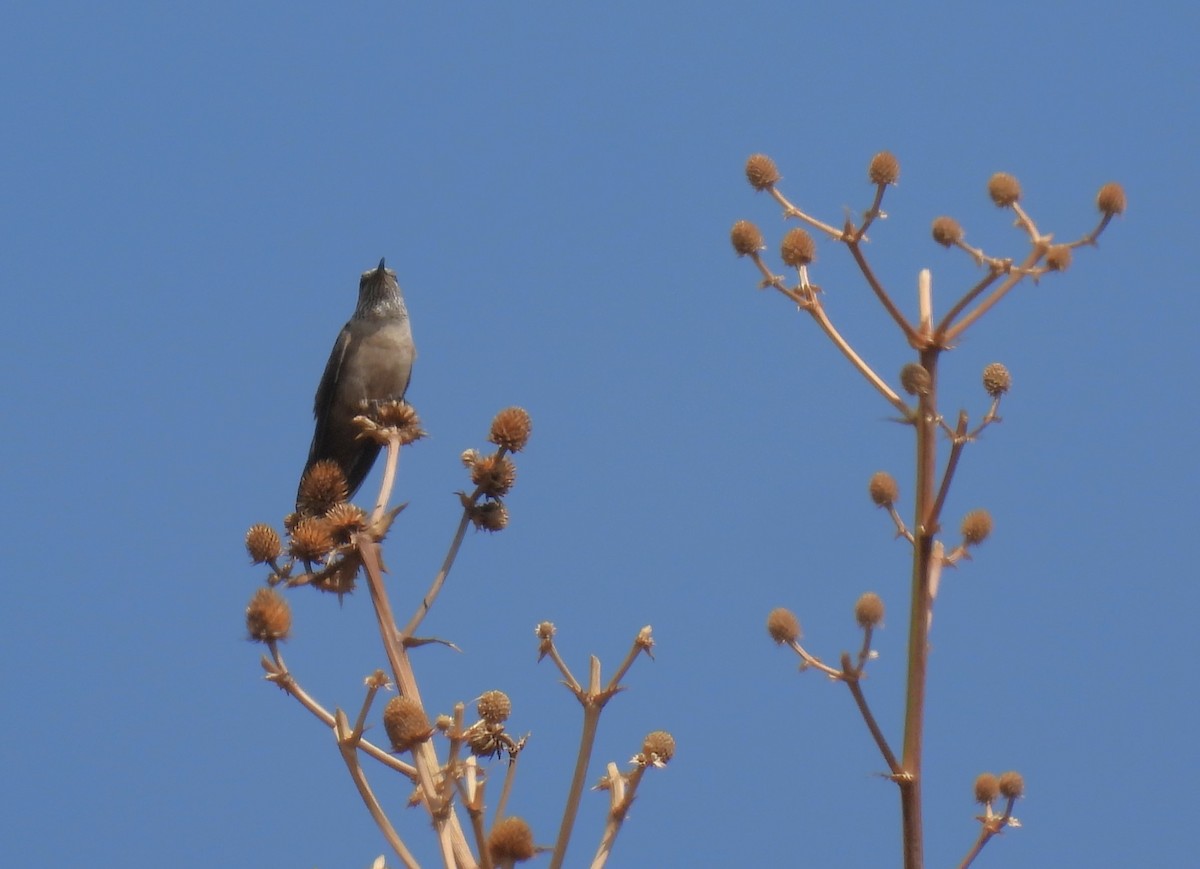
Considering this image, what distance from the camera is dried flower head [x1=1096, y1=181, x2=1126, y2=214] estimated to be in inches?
233

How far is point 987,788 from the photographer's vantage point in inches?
197

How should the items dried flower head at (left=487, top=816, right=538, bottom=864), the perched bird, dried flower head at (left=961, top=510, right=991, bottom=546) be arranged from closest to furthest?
dried flower head at (left=487, top=816, right=538, bottom=864)
dried flower head at (left=961, top=510, right=991, bottom=546)
the perched bird

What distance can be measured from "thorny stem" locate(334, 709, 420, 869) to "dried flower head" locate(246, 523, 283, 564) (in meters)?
1.13

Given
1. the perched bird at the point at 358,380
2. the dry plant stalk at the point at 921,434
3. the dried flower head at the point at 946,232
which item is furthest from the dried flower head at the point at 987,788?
the perched bird at the point at 358,380

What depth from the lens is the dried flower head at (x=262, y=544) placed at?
16.3 feet

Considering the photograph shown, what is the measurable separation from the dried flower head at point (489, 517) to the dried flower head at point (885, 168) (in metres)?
2.19

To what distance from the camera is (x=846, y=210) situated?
5.71m

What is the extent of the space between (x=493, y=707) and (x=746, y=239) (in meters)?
2.72

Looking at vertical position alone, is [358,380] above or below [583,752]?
above

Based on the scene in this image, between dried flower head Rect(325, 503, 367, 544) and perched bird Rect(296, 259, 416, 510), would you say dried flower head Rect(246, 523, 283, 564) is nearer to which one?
dried flower head Rect(325, 503, 367, 544)

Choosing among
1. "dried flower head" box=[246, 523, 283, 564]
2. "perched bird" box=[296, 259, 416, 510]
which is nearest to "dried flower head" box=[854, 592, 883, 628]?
"dried flower head" box=[246, 523, 283, 564]

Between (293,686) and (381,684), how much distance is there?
251 mm

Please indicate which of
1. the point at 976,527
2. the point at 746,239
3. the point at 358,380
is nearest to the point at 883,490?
the point at 976,527

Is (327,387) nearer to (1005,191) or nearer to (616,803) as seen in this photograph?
(1005,191)
